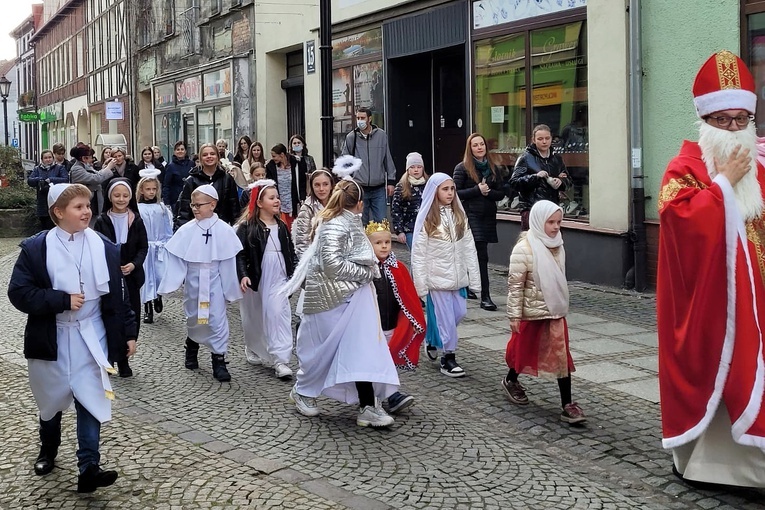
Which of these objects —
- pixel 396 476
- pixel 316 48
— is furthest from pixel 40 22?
pixel 396 476

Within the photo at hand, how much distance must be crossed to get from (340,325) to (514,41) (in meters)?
8.29

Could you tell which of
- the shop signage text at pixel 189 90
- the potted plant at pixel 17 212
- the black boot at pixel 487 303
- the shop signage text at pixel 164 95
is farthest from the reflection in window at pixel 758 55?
the shop signage text at pixel 164 95

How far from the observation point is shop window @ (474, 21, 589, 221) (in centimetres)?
1238

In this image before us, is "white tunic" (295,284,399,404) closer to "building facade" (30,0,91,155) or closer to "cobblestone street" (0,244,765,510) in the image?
"cobblestone street" (0,244,765,510)

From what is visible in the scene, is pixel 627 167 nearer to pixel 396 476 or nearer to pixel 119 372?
pixel 119 372

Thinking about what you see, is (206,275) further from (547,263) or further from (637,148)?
(637,148)

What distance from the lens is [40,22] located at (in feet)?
232

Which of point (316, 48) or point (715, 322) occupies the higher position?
point (316, 48)

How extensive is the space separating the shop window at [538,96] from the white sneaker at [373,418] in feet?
21.8

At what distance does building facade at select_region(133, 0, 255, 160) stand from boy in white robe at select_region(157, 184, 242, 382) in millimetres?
15273

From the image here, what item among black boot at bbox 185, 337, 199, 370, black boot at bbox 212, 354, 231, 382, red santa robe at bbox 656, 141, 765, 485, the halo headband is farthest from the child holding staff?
red santa robe at bbox 656, 141, 765, 485

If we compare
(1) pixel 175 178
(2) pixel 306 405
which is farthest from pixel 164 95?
(2) pixel 306 405

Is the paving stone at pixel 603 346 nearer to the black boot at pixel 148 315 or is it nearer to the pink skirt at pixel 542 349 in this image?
the pink skirt at pixel 542 349

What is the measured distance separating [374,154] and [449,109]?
397 centimetres
